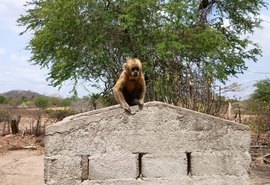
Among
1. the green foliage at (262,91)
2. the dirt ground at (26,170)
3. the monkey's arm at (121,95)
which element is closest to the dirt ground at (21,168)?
the dirt ground at (26,170)

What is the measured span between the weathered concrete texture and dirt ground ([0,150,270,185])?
6.73 meters

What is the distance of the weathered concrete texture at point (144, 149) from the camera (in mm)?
7105

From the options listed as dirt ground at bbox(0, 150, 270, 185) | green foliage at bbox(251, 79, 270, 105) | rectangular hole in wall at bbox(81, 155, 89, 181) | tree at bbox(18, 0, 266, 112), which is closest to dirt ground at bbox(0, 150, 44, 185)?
dirt ground at bbox(0, 150, 270, 185)

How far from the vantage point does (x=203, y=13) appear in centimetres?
2245

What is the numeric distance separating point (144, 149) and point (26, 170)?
9.90 meters

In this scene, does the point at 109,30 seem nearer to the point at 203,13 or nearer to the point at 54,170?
the point at 203,13

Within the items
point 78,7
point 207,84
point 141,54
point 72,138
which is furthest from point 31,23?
point 72,138

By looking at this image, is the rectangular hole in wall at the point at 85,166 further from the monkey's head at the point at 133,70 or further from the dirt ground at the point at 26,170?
the dirt ground at the point at 26,170

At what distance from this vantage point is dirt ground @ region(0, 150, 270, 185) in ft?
48.8

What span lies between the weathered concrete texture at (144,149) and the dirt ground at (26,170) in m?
6.73

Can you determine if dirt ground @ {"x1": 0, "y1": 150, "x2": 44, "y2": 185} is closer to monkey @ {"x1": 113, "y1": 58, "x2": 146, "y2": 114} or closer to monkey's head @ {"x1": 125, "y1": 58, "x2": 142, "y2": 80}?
monkey @ {"x1": 113, "y1": 58, "x2": 146, "y2": 114}

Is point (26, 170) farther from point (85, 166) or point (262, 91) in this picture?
point (262, 91)

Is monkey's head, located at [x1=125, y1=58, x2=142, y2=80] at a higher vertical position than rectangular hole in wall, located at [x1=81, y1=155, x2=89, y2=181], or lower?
higher

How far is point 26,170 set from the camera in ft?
53.2
